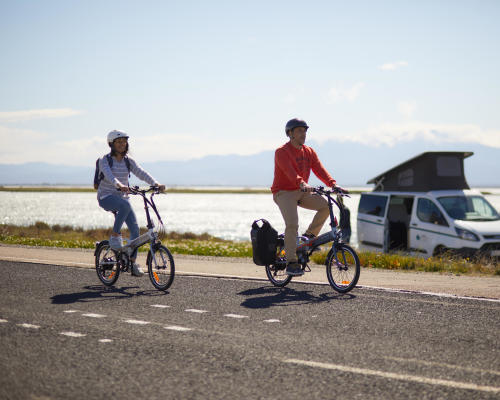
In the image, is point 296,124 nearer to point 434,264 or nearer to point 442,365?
point 442,365

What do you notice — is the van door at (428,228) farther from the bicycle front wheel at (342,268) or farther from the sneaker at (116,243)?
the sneaker at (116,243)

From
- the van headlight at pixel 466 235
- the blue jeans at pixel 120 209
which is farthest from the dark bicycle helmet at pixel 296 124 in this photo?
the van headlight at pixel 466 235

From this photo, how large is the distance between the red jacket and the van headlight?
5.95 meters

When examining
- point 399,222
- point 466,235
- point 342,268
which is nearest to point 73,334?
point 342,268

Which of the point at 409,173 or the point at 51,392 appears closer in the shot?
the point at 51,392

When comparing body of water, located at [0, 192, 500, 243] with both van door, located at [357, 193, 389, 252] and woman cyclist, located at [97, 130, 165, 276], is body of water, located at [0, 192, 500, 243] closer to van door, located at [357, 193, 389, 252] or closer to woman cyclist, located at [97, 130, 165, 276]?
van door, located at [357, 193, 389, 252]

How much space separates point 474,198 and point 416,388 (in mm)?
11923

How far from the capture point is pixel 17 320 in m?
6.38

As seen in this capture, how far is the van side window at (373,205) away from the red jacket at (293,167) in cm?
754

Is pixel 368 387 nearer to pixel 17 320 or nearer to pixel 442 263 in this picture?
pixel 17 320

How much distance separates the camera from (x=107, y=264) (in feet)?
29.7

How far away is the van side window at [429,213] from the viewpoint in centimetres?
1440

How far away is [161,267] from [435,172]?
947cm

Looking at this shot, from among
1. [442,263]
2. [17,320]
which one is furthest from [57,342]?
[442,263]
